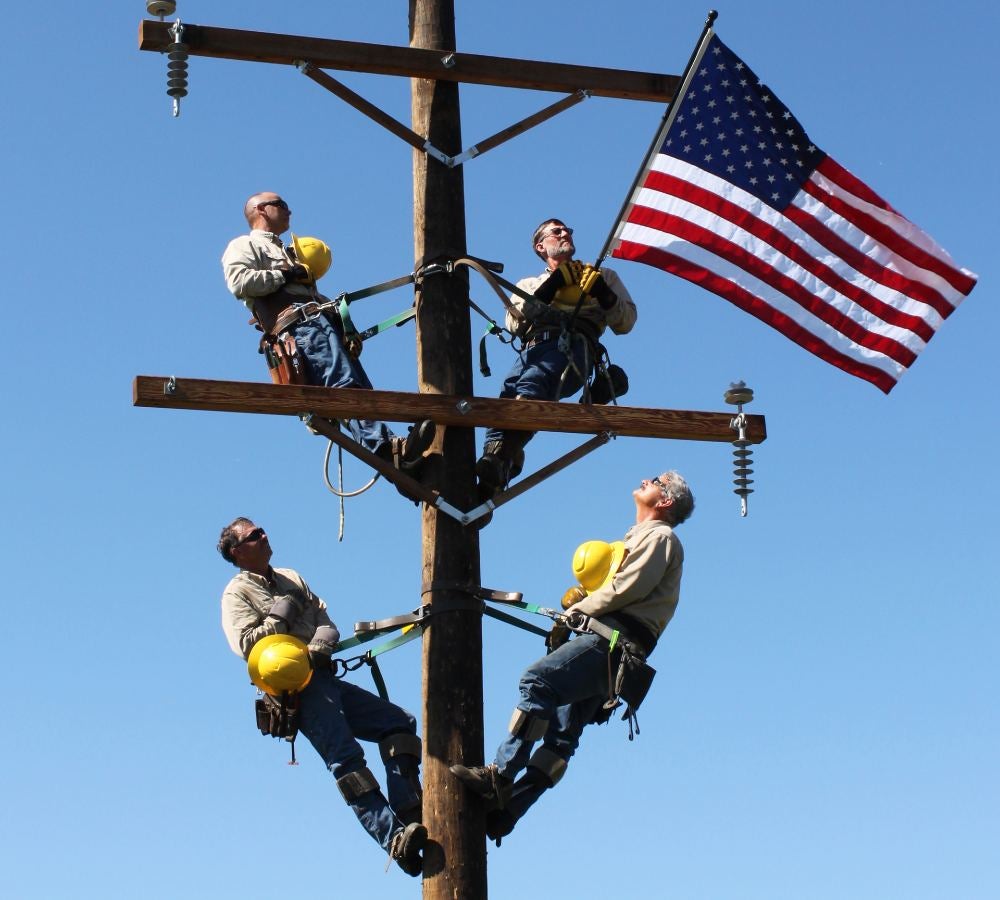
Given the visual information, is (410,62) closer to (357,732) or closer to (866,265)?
(866,265)

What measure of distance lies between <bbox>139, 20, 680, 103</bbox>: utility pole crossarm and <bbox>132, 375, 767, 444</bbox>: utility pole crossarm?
2038 mm

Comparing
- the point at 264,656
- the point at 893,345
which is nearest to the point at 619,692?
the point at 264,656

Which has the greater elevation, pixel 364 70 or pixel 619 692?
pixel 364 70

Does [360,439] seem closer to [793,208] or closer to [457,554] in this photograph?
[457,554]

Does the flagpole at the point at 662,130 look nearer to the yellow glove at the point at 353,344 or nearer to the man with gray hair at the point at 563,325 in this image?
the man with gray hair at the point at 563,325

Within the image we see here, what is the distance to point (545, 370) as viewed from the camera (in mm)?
12422

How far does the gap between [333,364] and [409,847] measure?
2.68 metres

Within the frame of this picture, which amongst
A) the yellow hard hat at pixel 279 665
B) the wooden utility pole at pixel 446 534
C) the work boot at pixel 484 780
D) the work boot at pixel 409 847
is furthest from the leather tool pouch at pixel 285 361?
the work boot at pixel 409 847

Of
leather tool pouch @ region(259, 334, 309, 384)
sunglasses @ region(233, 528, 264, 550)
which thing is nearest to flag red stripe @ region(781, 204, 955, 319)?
leather tool pouch @ region(259, 334, 309, 384)

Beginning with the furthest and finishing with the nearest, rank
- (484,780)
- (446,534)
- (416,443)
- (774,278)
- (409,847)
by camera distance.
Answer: (774,278) → (446,534) → (416,443) → (484,780) → (409,847)

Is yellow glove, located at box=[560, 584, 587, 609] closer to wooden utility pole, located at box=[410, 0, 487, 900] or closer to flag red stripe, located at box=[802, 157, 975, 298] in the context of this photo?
wooden utility pole, located at box=[410, 0, 487, 900]

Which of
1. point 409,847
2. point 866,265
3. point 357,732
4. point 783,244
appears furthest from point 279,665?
point 866,265

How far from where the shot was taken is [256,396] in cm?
1104

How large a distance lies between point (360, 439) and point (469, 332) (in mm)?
955
